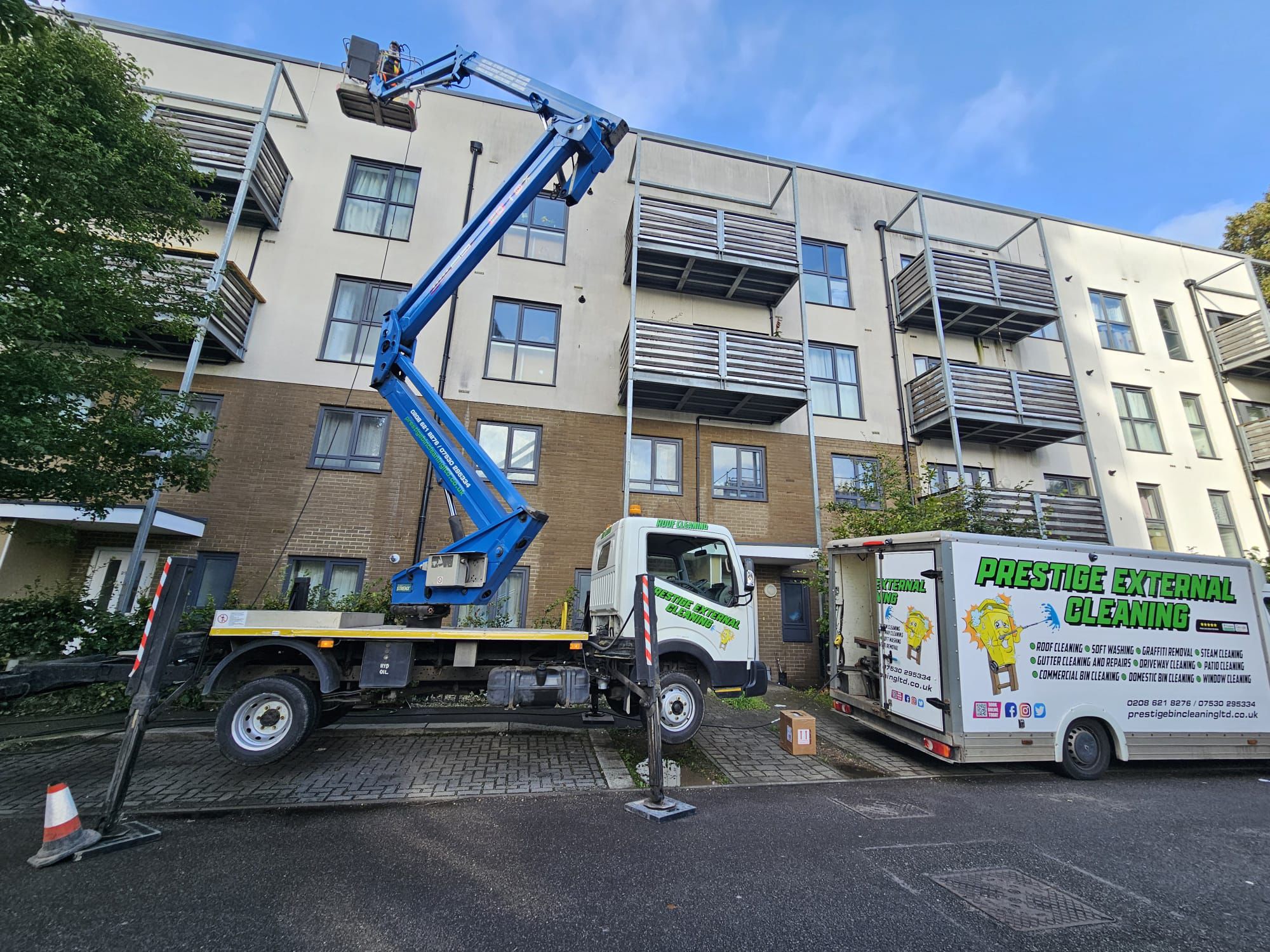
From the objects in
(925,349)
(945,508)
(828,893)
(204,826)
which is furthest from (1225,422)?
(204,826)

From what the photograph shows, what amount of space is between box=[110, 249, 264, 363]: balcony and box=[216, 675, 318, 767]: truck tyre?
25.0 feet

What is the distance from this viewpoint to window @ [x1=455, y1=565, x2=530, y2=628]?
1070 centimetres

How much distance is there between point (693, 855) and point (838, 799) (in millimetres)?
2205

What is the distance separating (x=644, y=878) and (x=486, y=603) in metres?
4.40

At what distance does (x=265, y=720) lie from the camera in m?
5.52

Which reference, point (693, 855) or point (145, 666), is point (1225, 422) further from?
point (145, 666)

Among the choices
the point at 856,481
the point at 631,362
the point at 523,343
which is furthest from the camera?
the point at 856,481

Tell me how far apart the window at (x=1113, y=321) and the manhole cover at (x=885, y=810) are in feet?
59.9

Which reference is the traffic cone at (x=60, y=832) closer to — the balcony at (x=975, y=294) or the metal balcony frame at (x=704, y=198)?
the metal balcony frame at (x=704, y=198)

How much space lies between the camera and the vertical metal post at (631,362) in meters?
11.3

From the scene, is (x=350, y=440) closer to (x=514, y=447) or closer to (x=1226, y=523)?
(x=514, y=447)

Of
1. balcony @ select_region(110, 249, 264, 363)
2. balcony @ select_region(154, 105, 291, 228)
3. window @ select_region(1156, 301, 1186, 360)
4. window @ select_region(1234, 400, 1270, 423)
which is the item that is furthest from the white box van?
window @ select_region(1234, 400, 1270, 423)

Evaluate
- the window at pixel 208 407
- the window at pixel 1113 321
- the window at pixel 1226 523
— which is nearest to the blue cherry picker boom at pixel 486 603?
the window at pixel 208 407

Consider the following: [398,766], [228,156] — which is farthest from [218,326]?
[398,766]
